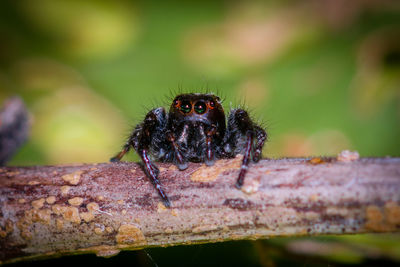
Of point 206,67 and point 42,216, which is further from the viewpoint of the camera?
point 206,67

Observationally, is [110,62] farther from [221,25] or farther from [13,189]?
[13,189]

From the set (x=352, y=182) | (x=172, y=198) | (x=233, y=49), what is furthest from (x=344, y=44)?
(x=172, y=198)

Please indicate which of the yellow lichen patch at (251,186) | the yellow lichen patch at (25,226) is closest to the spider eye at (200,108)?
the yellow lichen patch at (251,186)

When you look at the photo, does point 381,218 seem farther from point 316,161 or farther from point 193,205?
point 193,205

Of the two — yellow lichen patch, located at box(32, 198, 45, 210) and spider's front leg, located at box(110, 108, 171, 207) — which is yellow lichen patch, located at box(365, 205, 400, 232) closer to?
spider's front leg, located at box(110, 108, 171, 207)

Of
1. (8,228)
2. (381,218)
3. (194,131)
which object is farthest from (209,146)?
(8,228)

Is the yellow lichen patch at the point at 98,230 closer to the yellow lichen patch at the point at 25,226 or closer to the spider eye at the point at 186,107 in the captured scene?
the yellow lichen patch at the point at 25,226

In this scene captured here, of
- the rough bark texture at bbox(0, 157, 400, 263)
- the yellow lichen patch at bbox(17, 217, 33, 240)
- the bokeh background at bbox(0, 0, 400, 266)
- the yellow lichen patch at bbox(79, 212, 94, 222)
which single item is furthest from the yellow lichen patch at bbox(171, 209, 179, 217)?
the bokeh background at bbox(0, 0, 400, 266)
